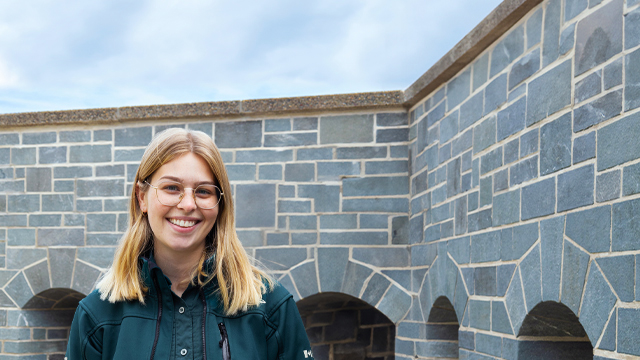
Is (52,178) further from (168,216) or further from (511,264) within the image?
(168,216)

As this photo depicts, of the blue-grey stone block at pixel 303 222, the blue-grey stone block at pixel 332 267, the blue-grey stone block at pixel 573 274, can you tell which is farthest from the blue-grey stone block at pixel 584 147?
the blue-grey stone block at pixel 303 222

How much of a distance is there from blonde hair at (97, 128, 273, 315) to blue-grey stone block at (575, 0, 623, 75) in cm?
166

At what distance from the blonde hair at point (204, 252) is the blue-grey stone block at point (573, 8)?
73.5 inches

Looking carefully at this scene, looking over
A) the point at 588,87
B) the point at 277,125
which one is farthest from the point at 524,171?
the point at 277,125

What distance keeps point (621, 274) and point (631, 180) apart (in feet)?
1.12

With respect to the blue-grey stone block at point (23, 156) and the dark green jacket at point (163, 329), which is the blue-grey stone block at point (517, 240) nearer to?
the dark green jacket at point (163, 329)

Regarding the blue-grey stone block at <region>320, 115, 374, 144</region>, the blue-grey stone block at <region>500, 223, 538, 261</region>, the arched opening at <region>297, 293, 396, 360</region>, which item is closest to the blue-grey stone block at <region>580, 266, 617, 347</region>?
the blue-grey stone block at <region>500, 223, 538, 261</region>

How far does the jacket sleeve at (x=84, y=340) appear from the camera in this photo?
152 cm

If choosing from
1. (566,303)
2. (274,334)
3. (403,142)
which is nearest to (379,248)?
(403,142)

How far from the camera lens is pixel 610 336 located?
2.37 meters

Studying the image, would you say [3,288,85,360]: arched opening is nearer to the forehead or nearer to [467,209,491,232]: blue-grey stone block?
[467,209,491,232]: blue-grey stone block

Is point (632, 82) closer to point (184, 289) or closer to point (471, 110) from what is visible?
point (471, 110)

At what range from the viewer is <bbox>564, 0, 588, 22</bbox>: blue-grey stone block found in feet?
8.87

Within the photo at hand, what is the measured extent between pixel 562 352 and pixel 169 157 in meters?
2.50
